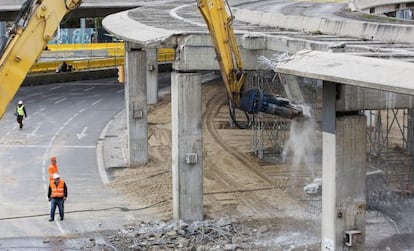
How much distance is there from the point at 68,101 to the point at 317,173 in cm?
2370

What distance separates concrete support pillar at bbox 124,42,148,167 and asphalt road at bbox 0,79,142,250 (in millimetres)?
1691

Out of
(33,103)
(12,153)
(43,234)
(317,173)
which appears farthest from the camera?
(33,103)

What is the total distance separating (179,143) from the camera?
2412 centimetres

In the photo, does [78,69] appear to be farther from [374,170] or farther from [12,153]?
[374,170]

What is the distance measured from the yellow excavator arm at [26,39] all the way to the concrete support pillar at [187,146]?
510 cm

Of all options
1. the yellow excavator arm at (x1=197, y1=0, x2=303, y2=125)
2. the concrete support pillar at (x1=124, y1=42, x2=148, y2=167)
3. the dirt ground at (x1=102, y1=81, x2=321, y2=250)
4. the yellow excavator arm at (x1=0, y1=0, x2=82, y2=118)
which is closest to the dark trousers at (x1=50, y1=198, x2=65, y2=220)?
the dirt ground at (x1=102, y1=81, x2=321, y2=250)

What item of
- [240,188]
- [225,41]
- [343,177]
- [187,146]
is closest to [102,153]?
[240,188]

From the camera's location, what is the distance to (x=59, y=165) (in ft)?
104

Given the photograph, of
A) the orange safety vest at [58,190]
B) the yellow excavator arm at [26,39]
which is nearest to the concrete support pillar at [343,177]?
the yellow excavator arm at [26,39]

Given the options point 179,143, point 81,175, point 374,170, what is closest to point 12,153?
point 81,175

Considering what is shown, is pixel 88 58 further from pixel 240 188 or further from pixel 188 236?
pixel 188 236

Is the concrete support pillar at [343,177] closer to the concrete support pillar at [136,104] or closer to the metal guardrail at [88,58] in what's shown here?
the concrete support pillar at [136,104]

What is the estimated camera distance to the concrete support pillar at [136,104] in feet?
107

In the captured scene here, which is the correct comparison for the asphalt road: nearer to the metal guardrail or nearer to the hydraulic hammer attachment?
the hydraulic hammer attachment
